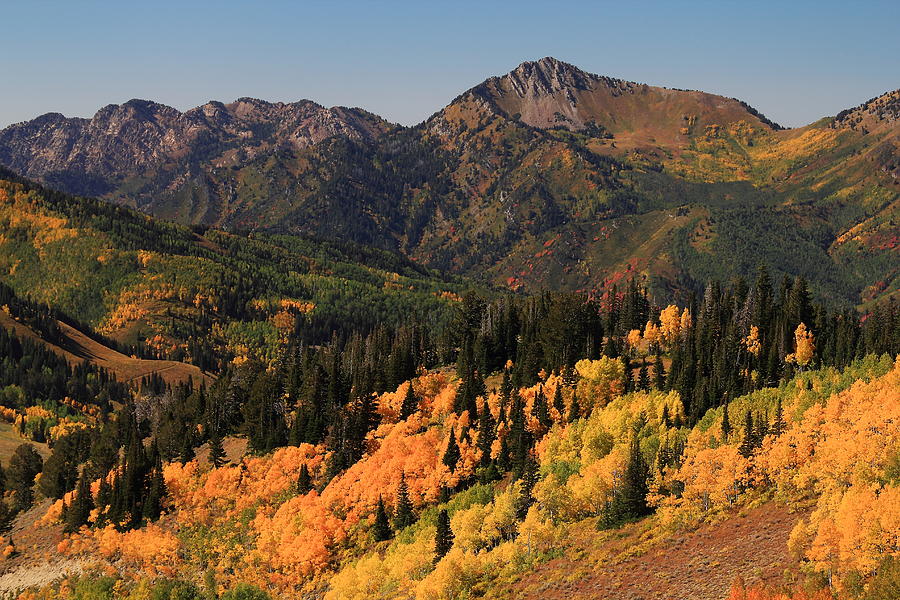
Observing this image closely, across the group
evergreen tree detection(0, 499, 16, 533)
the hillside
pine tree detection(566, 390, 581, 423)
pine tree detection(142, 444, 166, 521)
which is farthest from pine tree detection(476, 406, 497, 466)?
evergreen tree detection(0, 499, 16, 533)

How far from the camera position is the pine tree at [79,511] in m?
174

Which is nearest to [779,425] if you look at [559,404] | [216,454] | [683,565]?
[683,565]

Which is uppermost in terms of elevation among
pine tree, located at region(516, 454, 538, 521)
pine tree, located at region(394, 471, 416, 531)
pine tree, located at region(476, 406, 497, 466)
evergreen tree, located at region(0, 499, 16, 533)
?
pine tree, located at region(476, 406, 497, 466)

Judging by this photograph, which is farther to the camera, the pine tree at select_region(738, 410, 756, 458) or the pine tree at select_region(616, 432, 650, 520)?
the pine tree at select_region(616, 432, 650, 520)

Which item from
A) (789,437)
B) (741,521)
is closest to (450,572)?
(741,521)

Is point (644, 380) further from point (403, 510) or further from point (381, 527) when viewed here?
point (381, 527)

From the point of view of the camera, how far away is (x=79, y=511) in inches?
6841

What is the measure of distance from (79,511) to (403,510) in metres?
74.3

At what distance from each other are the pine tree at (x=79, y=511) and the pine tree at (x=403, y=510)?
7039cm

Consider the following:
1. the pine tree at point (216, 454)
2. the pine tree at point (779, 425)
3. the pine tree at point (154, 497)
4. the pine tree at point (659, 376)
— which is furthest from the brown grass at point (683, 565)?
the pine tree at point (216, 454)

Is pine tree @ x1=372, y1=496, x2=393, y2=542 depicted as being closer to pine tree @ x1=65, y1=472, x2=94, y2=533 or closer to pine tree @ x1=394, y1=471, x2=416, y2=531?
pine tree @ x1=394, y1=471, x2=416, y2=531

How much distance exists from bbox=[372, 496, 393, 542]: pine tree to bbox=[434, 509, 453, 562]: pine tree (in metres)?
17.9

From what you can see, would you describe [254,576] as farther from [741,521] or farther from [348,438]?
[741,521]

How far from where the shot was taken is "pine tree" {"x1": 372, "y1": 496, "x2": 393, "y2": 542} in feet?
474
